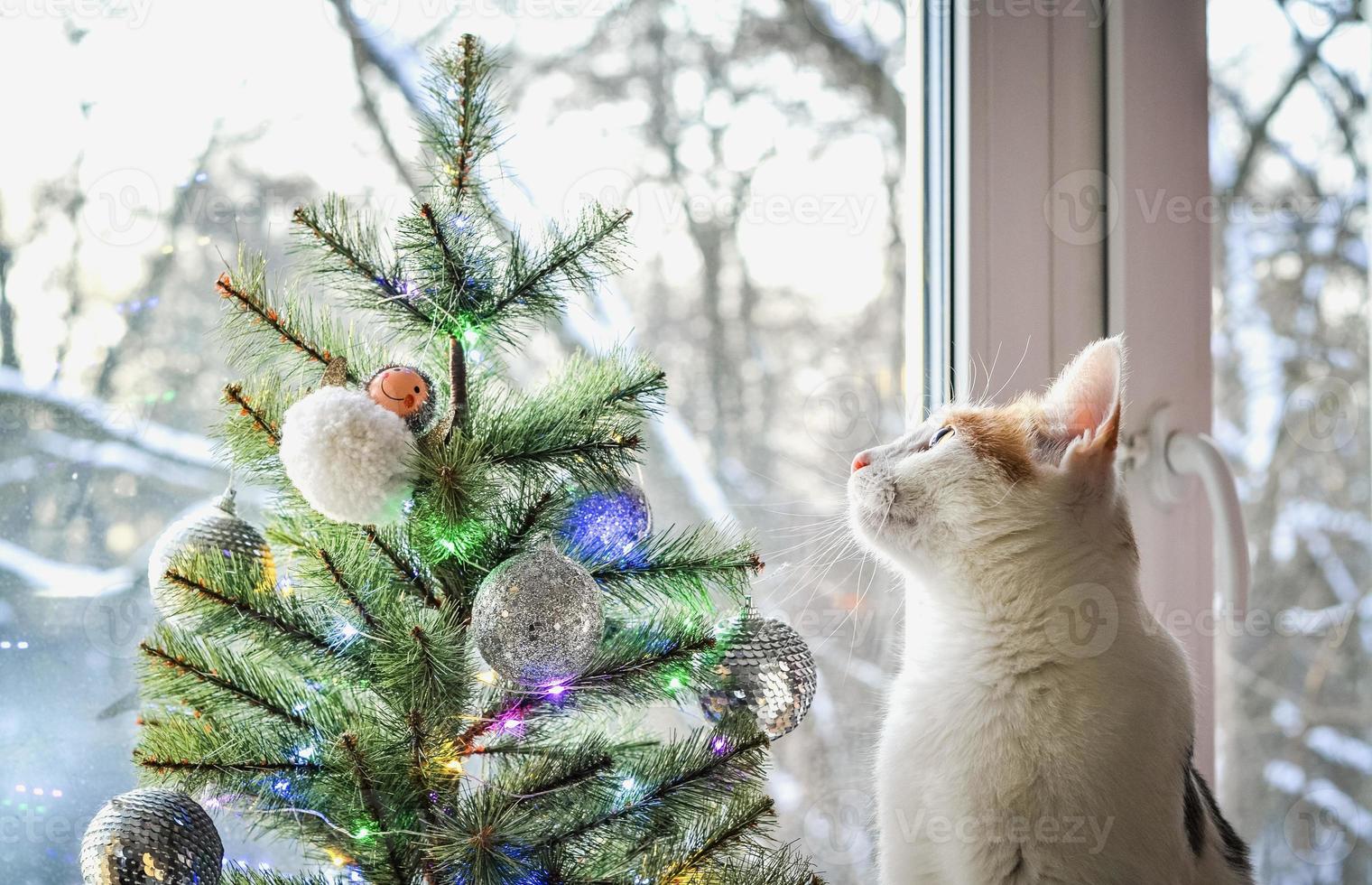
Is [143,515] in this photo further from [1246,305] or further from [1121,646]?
[1246,305]

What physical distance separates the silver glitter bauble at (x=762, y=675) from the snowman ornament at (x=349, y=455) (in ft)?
0.89

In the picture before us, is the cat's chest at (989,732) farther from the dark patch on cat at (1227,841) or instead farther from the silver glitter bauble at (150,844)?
the silver glitter bauble at (150,844)

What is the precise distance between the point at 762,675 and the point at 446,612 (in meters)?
0.24

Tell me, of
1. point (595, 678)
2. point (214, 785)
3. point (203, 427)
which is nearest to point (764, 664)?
point (595, 678)

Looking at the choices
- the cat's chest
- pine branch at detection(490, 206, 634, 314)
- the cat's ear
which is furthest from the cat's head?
pine branch at detection(490, 206, 634, 314)

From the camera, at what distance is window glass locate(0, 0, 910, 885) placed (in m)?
0.89

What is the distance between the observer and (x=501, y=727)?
2.32ft

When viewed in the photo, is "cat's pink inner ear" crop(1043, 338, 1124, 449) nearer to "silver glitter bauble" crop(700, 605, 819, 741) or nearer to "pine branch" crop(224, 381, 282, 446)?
"silver glitter bauble" crop(700, 605, 819, 741)

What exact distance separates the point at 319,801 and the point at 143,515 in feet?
1.31

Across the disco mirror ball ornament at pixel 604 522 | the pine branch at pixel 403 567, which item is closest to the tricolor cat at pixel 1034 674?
the disco mirror ball ornament at pixel 604 522

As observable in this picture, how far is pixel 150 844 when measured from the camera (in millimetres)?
603

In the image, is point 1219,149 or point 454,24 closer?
point 454,24

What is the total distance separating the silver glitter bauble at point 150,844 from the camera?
1.97 feet

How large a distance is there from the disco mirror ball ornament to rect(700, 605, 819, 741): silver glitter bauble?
0.11m
